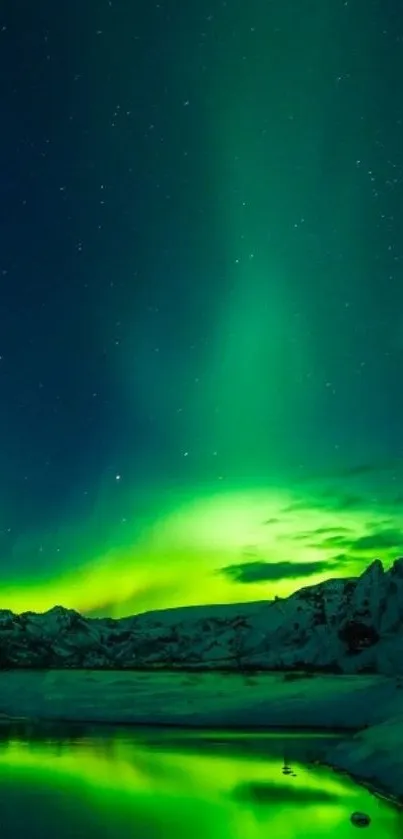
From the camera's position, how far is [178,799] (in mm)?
43688

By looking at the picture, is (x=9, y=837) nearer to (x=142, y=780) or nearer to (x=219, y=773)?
(x=142, y=780)

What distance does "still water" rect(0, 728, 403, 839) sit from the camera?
32.4 meters

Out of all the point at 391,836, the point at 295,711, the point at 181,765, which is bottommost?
the point at 391,836

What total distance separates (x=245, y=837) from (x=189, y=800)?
41.0ft

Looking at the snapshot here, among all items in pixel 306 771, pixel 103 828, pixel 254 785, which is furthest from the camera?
pixel 306 771

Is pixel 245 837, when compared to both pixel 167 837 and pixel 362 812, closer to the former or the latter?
pixel 167 837

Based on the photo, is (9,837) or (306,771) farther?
(306,771)

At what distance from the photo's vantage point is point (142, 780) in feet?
175

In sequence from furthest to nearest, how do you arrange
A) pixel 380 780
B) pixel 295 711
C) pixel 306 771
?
1. pixel 295 711
2. pixel 306 771
3. pixel 380 780

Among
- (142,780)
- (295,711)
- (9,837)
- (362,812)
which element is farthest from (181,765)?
(295,711)

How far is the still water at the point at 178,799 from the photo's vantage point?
3241cm

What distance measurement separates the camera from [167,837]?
3120 cm

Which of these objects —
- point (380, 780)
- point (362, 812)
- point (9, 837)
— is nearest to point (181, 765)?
point (380, 780)

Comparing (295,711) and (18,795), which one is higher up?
(295,711)
